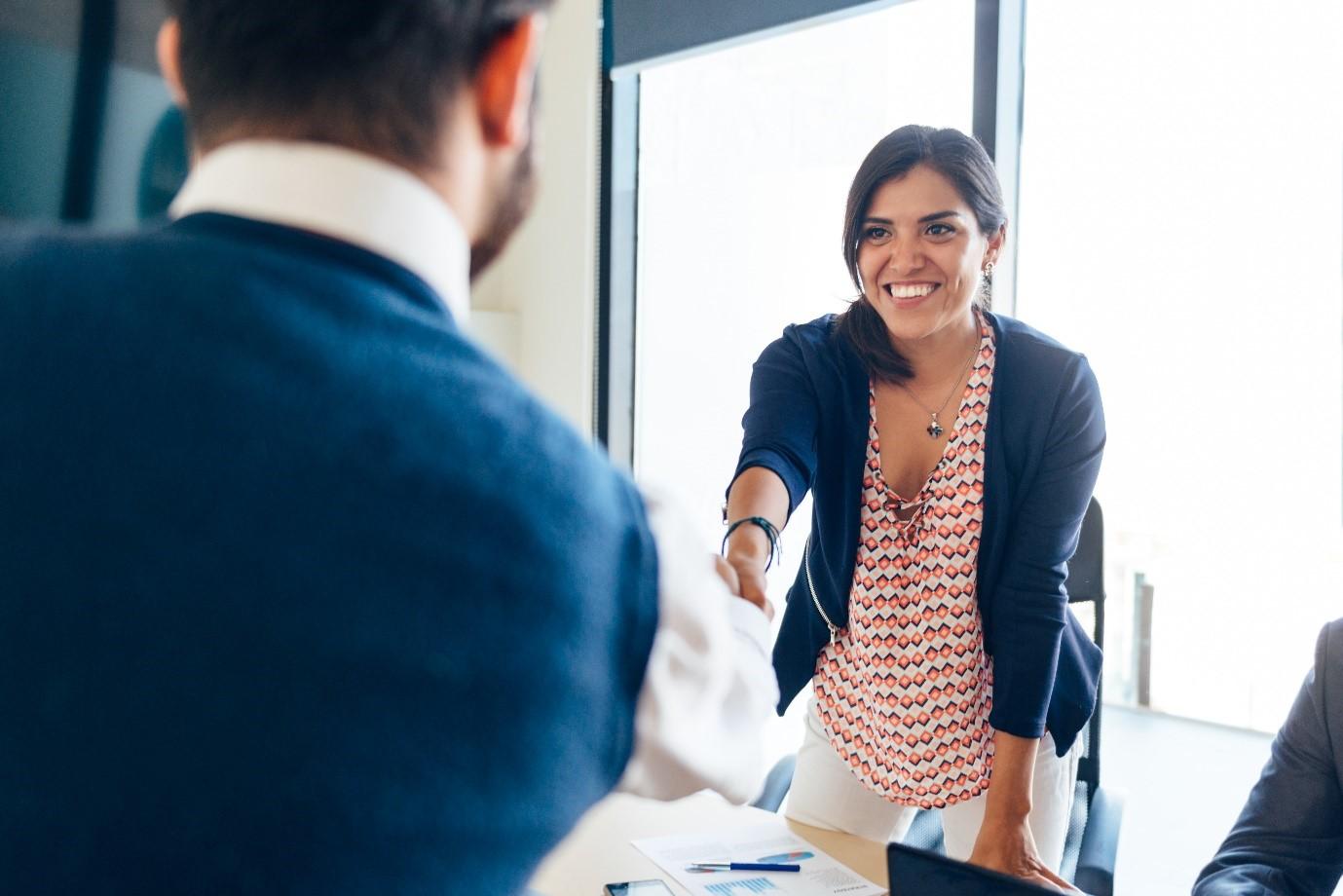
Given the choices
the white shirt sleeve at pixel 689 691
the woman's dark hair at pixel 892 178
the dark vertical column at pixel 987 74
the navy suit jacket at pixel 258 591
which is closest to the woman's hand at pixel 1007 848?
the woman's dark hair at pixel 892 178

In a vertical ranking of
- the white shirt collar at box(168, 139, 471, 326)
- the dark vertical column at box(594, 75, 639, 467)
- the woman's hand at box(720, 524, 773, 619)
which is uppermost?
the dark vertical column at box(594, 75, 639, 467)

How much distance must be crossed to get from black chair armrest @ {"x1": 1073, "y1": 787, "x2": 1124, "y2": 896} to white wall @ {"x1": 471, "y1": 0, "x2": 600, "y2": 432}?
2.18m

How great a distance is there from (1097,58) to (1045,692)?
6.14 feet

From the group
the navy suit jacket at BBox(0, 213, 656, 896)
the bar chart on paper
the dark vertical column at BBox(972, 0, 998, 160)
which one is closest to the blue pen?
the bar chart on paper

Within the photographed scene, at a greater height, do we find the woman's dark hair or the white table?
the woman's dark hair

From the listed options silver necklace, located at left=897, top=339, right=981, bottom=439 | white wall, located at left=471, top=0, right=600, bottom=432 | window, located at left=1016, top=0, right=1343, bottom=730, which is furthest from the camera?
white wall, located at left=471, top=0, right=600, bottom=432

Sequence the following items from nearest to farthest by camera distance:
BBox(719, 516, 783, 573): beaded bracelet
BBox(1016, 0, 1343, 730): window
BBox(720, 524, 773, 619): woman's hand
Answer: BBox(720, 524, 773, 619): woman's hand, BBox(719, 516, 783, 573): beaded bracelet, BBox(1016, 0, 1343, 730): window

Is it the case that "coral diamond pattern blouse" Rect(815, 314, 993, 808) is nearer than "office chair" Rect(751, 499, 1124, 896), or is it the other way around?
"coral diamond pattern blouse" Rect(815, 314, 993, 808)

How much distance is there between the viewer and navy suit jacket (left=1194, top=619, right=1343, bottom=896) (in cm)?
142

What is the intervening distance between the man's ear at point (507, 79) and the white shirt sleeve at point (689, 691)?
7.9 inches

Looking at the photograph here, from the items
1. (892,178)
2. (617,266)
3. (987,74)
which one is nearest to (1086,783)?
(892,178)

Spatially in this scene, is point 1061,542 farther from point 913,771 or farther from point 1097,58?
point 1097,58

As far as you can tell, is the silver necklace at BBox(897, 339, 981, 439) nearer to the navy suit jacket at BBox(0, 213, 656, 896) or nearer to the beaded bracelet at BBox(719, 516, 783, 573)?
the beaded bracelet at BBox(719, 516, 783, 573)

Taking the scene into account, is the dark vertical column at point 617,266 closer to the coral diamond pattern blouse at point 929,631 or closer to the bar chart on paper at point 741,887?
the coral diamond pattern blouse at point 929,631
